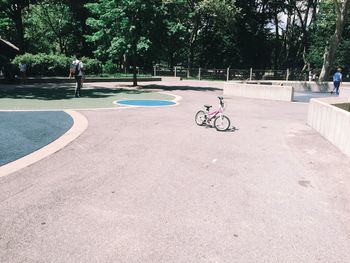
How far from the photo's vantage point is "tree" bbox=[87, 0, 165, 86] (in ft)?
86.2

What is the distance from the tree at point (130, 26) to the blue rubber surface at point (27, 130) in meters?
13.5

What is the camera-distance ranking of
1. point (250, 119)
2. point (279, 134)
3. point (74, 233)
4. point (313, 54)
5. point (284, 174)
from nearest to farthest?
point (74, 233), point (284, 174), point (279, 134), point (250, 119), point (313, 54)

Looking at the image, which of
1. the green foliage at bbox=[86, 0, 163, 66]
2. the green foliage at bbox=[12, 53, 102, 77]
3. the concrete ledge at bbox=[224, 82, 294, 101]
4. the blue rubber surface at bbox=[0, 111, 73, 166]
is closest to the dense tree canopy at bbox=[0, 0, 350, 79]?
the green foliage at bbox=[86, 0, 163, 66]

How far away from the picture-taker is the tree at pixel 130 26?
26.3 m

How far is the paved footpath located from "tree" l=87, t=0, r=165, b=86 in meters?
17.4

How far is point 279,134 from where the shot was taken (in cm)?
1163

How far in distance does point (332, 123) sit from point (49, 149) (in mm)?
7534

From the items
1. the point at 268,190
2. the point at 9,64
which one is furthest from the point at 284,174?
the point at 9,64

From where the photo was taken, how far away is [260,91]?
23391mm

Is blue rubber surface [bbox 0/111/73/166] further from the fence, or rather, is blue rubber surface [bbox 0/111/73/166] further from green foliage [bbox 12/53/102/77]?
the fence

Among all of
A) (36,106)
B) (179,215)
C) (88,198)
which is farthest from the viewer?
(36,106)

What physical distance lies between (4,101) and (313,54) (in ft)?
129

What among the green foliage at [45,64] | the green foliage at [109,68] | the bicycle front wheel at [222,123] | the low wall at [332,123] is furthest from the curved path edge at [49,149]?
the green foliage at [109,68]

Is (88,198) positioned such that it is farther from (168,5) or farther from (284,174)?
(168,5)
